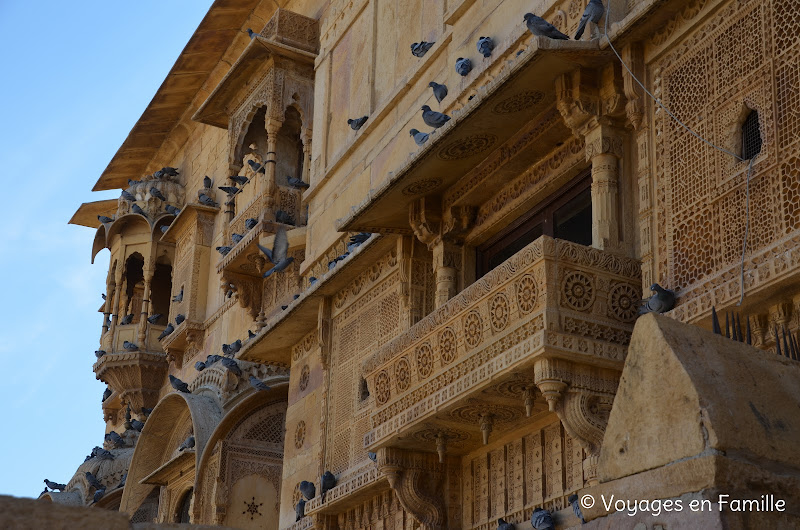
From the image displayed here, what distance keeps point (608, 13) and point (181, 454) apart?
Answer: 8.13 meters

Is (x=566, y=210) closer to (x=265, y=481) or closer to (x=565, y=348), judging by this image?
(x=565, y=348)

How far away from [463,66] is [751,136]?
307 cm

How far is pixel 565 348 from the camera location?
611 cm

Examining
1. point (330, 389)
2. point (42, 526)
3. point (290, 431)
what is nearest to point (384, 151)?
point (330, 389)

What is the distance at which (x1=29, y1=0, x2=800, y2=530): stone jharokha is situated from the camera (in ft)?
10.5

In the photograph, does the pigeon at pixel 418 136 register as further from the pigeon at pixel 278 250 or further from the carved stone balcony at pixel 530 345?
the pigeon at pixel 278 250

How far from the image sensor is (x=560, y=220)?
25.1 feet

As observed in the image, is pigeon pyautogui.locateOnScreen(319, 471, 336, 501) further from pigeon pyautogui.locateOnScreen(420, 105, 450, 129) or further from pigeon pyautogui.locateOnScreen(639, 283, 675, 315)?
pigeon pyautogui.locateOnScreen(639, 283, 675, 315)

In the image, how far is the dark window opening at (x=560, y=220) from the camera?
743 cm

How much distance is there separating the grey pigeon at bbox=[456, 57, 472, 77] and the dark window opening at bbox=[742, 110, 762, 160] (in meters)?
2.99

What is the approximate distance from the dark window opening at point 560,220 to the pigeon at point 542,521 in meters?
1.80

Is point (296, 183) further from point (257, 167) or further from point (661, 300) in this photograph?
point (661, 300)

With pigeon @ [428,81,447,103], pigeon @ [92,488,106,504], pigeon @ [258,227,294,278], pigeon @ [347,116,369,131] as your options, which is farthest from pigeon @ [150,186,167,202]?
Answer: pigeon @ [428,81,447,103]

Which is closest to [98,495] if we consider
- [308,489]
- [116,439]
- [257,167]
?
[116,439]
